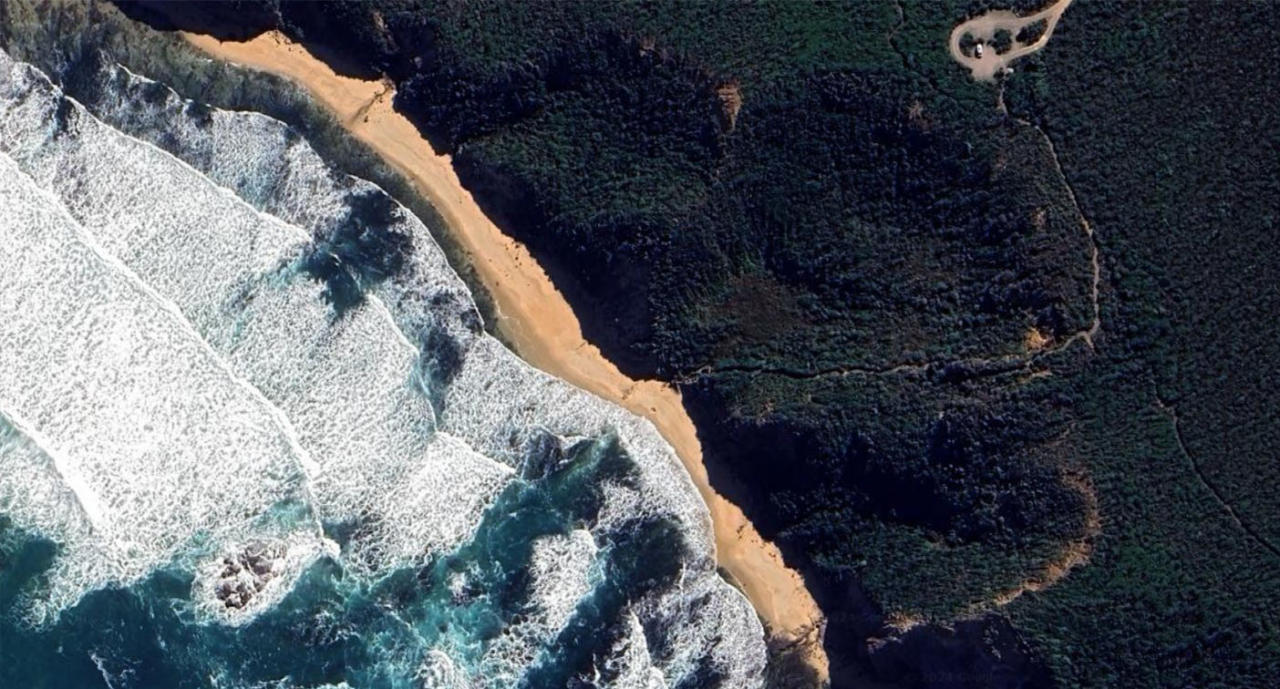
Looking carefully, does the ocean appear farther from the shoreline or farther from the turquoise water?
the shoreline

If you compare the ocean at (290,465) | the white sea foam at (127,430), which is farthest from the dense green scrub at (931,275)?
the white sea foam at (127,430)

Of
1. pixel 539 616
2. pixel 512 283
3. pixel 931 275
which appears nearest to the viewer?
pixel 931 275

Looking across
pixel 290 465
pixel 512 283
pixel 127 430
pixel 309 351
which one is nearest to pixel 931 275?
pixel 512 283

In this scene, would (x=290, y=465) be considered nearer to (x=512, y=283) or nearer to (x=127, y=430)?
(x=127, y=430)

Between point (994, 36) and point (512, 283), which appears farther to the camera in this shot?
point (512, 283)

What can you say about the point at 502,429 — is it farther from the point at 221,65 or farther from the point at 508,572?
the point at 221,65

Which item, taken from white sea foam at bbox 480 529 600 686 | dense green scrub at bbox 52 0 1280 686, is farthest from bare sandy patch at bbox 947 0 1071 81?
white sea foam at bbox 480 529 600 686
